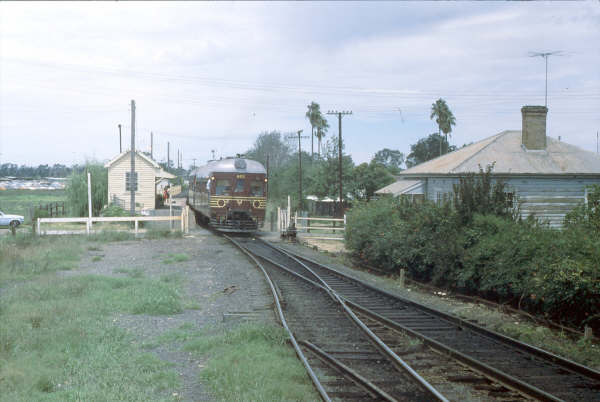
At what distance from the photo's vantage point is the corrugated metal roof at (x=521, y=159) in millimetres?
22344

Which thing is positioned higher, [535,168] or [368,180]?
[368,180]

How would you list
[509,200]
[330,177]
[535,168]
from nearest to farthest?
[509,200], [535,168], [330,177]

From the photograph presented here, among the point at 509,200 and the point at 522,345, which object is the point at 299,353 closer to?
the point at 522,345

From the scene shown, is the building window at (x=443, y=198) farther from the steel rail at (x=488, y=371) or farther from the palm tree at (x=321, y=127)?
the palm tree at (x=321, y=127)

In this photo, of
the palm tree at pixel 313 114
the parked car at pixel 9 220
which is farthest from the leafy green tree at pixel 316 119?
the parked car at pixel 9 220

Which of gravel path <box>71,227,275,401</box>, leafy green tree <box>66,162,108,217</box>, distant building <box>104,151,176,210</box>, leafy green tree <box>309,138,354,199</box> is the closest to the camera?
gravel path <box>71,227,275,401</box>

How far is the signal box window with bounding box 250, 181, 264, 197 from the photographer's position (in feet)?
83.5

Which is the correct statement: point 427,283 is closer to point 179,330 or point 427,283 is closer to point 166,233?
point 179,330

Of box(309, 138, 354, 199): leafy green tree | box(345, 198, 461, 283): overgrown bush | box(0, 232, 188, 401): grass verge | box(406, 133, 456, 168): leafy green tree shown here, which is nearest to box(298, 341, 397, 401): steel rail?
box(0, 232, 188, 401): grass verge

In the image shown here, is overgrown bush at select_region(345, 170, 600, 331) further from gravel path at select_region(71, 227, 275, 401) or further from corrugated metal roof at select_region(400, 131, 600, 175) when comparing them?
corrugated metal roof at select_region(400, 131, 600, 175)

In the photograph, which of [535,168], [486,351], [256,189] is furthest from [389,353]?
[256,189]

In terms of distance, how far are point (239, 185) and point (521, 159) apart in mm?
12720

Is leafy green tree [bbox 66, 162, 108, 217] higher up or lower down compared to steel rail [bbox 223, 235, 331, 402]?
higher up

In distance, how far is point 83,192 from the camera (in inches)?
1387
